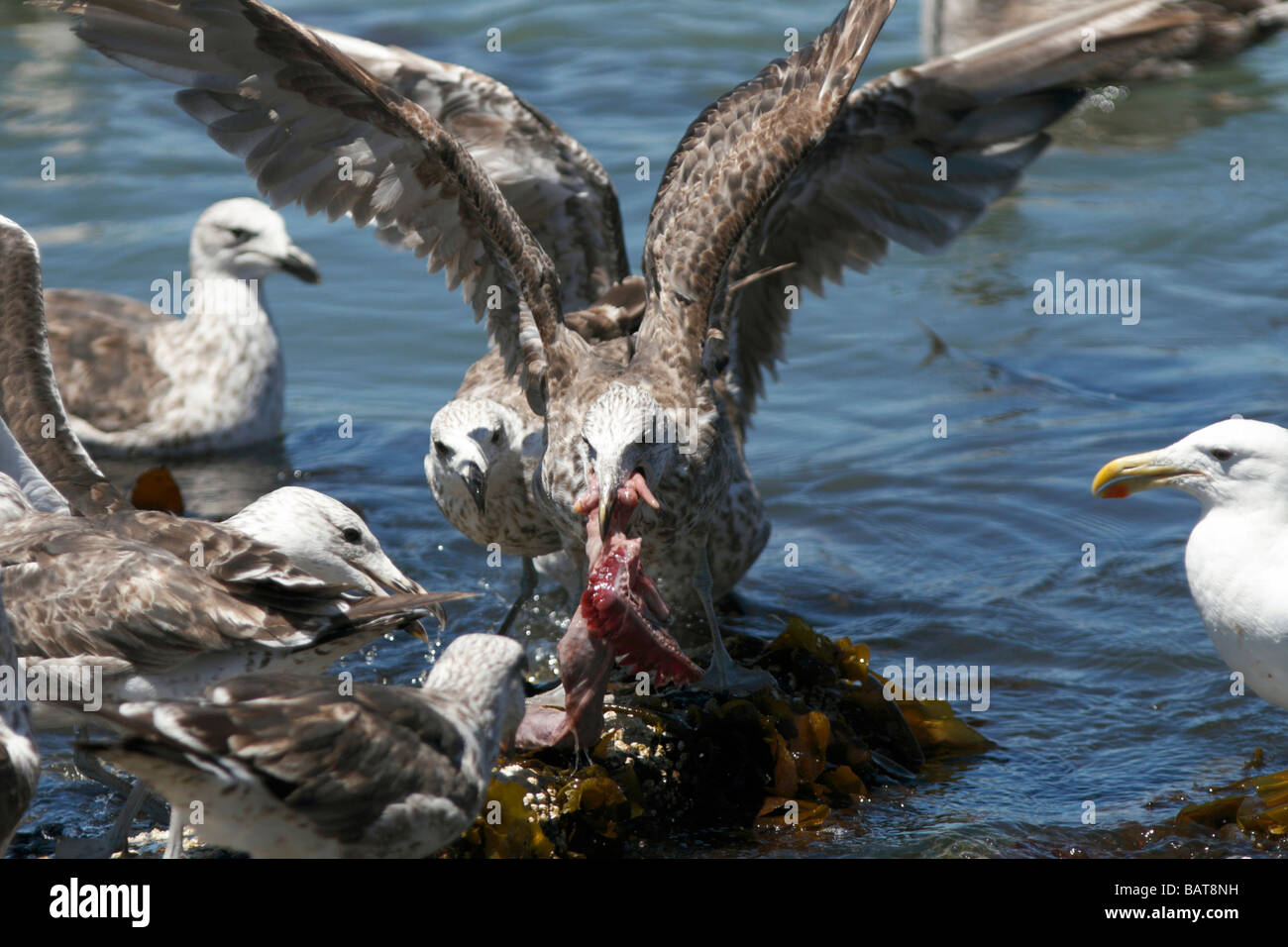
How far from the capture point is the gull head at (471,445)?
5.87 m

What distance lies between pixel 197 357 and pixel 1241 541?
5653mm

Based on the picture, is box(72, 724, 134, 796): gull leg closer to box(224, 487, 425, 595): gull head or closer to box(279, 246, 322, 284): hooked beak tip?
box(224, 487, 425, 595): gull head

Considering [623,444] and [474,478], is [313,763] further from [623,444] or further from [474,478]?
[474,478]

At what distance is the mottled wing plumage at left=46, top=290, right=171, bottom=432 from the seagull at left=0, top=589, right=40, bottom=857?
4.58 m

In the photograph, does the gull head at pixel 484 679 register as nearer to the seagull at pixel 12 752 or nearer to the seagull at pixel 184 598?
the seagull at pixel 184 598

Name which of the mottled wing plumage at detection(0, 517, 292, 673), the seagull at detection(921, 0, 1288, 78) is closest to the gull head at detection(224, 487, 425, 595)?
the mottled wing plumage at detection(0, 517, 292, 673)

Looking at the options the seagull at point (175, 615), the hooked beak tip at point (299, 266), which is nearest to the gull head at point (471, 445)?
the seagull at point (175, 615)

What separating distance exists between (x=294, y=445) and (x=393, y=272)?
9.53 feet

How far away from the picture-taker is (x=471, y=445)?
589 cm

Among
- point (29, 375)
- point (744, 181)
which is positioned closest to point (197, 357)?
point (29, 375)

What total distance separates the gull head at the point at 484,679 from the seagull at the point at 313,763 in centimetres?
6

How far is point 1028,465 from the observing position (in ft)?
27.3

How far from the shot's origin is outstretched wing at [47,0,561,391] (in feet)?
18.8

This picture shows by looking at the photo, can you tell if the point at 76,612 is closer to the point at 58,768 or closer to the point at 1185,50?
the point at 58,768
